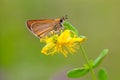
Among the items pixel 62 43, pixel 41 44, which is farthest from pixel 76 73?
pixel 41 44

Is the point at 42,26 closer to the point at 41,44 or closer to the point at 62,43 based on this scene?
the point at 62,43

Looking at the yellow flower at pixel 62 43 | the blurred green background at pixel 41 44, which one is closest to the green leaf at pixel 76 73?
the yellow flower at pixel 62 43

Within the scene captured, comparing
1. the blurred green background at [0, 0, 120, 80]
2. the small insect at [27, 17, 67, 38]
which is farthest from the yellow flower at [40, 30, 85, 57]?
the blurred green background at [0, 0, 120, 80]

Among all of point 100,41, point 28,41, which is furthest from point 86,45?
point 28,41

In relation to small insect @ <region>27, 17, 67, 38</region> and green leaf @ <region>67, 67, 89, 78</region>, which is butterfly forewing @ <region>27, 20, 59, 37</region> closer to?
small insect @ <region>27, 17, 67, 38</region>

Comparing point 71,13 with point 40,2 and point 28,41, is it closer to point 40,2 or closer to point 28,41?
point 40,2

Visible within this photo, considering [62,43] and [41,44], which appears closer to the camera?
[62,43]
